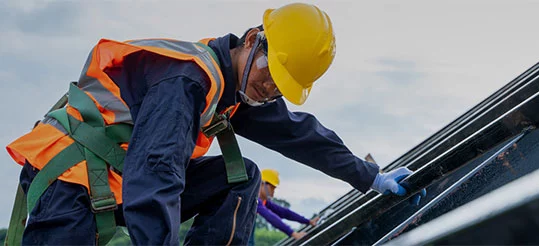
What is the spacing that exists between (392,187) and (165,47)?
4.45 ft

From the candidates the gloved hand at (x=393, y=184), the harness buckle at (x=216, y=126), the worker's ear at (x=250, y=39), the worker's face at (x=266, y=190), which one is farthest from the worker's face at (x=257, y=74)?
the worker's face at (x=266, y=190)

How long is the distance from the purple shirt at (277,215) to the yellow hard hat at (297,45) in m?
6.36

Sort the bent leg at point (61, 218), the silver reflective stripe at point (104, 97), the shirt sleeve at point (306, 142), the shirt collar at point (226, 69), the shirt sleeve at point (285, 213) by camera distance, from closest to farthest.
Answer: the bent leg at point (61, 218)
the silver reflective stripe at point (104, 97)
the shirt collar at point (226, 69)
the shirt sleeve at point (306, 142)
the shirt sleeve at point (285, 213)

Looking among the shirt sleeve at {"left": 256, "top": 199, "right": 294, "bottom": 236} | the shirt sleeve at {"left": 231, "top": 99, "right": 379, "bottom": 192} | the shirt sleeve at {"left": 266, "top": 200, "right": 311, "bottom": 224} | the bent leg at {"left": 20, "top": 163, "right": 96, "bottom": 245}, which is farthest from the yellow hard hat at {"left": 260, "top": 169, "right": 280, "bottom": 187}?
the bent leg at {"left": 20, "top": 163, "right": 96, "bottom": 245}

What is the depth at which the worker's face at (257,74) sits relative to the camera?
308cm

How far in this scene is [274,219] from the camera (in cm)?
949

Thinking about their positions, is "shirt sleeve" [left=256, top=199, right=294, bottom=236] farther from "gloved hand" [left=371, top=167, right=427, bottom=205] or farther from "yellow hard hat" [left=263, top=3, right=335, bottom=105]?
"yellow hard hat" [left=263, top=3, right=335, bottom=105]

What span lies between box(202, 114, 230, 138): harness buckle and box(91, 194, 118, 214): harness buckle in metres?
0.53

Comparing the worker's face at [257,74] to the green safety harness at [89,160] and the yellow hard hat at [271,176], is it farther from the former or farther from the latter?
the yellow hard hat at [271,176]

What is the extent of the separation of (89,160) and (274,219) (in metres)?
6.85

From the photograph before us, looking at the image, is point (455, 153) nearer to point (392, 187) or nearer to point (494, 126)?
point (494, 126)

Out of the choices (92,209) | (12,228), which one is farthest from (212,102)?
(12,228)

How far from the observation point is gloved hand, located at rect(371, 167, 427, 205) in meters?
3.40

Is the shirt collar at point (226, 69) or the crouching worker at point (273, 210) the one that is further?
the crouching worker at point (273, 210)
